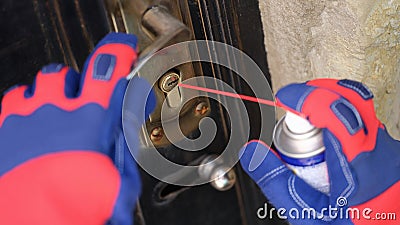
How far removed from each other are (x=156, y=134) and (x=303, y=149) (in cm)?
22

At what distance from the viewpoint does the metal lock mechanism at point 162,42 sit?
2.40 feet

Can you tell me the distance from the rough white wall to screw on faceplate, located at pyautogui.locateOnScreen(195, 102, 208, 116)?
120 mm

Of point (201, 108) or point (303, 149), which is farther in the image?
point (201, 108)

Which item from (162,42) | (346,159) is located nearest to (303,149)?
(346,159)

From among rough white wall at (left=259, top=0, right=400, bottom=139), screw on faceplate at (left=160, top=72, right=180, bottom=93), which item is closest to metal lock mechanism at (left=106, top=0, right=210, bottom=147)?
screw on faceplate at (left=160, top=72, right=180, bottom=93)

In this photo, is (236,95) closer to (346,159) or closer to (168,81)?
(168,81)

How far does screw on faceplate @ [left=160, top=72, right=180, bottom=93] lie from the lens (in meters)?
0.80

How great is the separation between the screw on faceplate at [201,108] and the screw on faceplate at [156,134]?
61 mm

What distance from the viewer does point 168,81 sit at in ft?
2.66

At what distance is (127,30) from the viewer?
801 millimetres
